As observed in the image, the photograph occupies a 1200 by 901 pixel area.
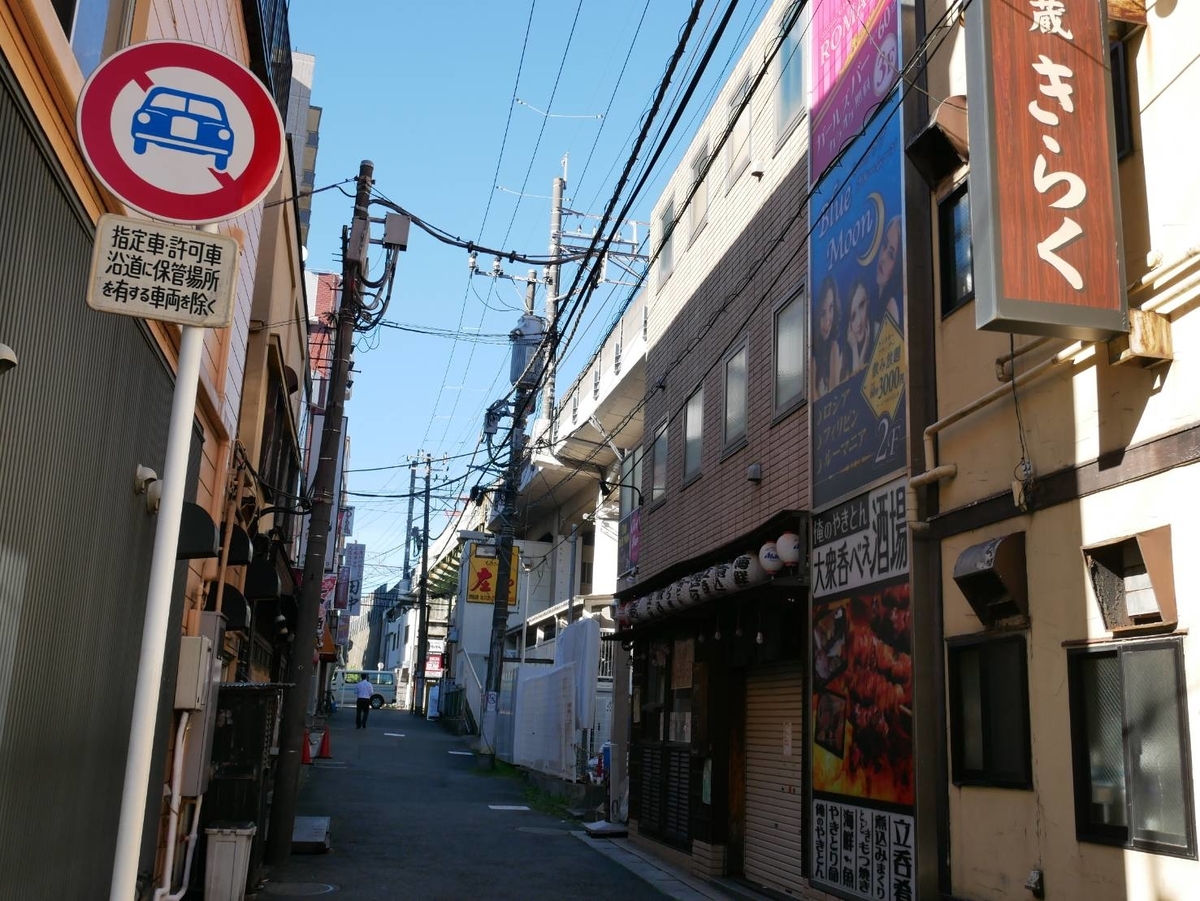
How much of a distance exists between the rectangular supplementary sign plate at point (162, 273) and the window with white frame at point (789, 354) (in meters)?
8.96

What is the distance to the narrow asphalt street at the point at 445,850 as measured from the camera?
1188 cm

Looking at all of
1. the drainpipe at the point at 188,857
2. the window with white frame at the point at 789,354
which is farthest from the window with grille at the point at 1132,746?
the drainpipe at the point at 188,857

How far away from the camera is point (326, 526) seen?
1452 cm

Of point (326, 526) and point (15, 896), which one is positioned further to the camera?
point (326, 526)

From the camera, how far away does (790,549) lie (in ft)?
37.9

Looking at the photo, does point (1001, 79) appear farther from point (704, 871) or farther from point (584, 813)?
point (584, 813)

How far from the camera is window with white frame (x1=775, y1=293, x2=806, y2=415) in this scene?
12.5 meters

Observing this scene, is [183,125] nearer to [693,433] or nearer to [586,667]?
[693,433]

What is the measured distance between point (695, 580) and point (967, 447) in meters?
5.36

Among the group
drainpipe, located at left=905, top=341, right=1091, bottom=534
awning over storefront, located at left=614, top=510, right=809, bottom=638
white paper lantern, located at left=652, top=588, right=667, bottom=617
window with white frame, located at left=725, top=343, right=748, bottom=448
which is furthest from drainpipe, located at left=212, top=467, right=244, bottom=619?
drainpipe, located at left=905, top=341, right=1091, bottom=534

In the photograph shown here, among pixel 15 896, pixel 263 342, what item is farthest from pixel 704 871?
pixel 15 896

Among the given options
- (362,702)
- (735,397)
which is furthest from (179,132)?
(362,702)

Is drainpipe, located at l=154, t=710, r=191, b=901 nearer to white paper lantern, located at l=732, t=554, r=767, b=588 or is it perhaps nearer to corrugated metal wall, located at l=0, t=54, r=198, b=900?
corrugated metal wall, located at l=0, t=54, r=198, b=900

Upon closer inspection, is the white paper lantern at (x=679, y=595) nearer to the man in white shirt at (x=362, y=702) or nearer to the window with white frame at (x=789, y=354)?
the window with white frame at (x=789, y=354)
